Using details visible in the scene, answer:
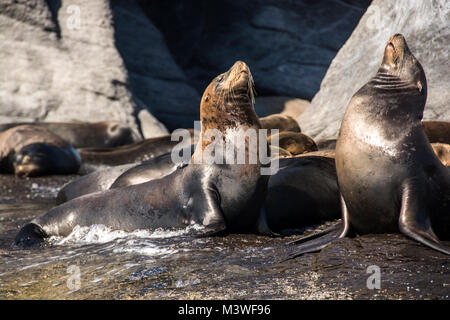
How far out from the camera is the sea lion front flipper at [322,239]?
3367mm

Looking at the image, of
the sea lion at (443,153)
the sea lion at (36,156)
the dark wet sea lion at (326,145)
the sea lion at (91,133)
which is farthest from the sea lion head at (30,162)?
the sea lion at (443,153)

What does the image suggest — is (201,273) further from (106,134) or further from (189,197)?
(106,134)

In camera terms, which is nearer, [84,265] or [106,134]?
[84,265]

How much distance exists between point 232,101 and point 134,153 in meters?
5.80

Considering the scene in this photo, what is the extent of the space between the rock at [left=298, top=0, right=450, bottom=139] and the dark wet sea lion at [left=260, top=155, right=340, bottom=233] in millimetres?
3745

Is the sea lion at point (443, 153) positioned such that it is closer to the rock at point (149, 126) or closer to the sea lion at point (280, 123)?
the sea lion at point (280, 123)

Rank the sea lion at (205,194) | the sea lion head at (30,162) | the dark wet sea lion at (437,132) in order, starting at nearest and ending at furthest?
the sea lion at (205,194)
the dark wet sea lion at (437,132)
the sea lion head at (30,162)

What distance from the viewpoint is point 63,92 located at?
14242mm

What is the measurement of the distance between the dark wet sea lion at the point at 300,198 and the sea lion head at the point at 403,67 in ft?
4.43

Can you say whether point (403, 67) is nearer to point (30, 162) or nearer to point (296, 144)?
point (296, 144)

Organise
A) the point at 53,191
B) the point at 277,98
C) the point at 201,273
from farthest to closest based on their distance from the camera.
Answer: the point at 277,98, the point at 53,191, the point at 201,273

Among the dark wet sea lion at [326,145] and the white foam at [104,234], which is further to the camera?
the dark wet sea lion at [326,145]

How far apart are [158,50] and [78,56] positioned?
143 inches
